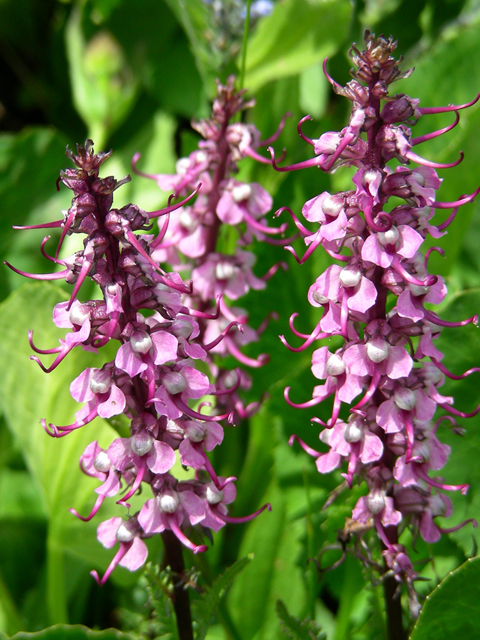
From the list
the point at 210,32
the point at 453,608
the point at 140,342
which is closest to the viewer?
the point at 140,342

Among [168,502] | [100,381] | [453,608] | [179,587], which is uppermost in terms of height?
[100,381]

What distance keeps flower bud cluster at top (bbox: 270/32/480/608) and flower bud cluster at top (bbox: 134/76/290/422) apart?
222mm

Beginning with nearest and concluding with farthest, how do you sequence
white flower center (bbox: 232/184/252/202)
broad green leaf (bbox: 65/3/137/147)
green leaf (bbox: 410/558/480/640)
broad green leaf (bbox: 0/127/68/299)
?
green leaf (bbox: 410/558/480/640)
white flower center (bbox: 232/184/252/202)
broad green leaf (bbox: 0/127/68/299)
broad green leaf (bbox: 65/3/137/147)

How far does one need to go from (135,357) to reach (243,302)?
1.69 ft

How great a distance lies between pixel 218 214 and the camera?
79 cm

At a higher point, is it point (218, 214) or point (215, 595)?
point (218, 214)

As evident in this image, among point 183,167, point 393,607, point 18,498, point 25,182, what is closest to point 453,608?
point 393,607

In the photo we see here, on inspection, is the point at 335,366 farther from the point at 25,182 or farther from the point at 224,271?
the point at 25,182

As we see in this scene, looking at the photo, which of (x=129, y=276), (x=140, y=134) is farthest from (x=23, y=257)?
(x=129, y=276)

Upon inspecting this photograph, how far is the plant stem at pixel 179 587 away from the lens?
2.06ft

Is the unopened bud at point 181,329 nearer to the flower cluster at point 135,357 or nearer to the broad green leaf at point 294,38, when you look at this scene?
the flower cluster at point 135,357

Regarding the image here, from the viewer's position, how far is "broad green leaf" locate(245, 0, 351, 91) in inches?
45.6

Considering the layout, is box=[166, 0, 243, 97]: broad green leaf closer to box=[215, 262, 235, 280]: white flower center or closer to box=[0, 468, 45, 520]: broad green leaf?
box=[215, 262, 235, 280]: white flower center

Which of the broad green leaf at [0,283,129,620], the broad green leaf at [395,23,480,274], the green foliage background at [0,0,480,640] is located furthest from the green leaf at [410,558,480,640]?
the broad green leaf at [395,23,480,274]
